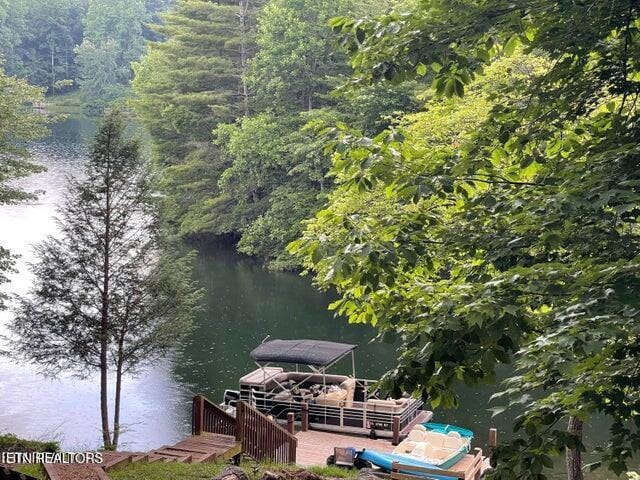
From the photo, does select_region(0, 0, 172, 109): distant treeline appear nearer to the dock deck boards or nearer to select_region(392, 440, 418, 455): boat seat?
the dock deck boards

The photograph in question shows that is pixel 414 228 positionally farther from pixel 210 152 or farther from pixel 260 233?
A: pixel 210 152

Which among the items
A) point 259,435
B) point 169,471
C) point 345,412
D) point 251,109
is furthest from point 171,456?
point 251,109

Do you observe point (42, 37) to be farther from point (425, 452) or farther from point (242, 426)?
point (242, 426)

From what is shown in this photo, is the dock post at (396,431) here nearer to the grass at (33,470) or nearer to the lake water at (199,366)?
the lake water at (199,366)

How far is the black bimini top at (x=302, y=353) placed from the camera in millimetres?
19734

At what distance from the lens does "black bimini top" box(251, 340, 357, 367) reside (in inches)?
777

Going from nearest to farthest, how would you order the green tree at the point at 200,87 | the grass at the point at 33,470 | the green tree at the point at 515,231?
the green tree at the point at 515,231
the grass at the point at 33,470
the green tree at the point at 200,87

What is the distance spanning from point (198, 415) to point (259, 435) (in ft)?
3.67

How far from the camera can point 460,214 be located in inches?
269

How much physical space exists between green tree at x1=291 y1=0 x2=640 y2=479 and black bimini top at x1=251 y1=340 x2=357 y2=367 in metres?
12.5

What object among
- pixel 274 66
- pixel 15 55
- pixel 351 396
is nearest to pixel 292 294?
pixel 274 66

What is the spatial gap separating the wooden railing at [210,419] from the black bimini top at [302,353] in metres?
5.59

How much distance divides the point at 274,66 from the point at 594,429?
87.0 ft

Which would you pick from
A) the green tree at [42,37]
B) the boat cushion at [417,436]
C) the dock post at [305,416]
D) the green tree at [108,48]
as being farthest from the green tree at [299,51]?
the green tree at [42,37]
